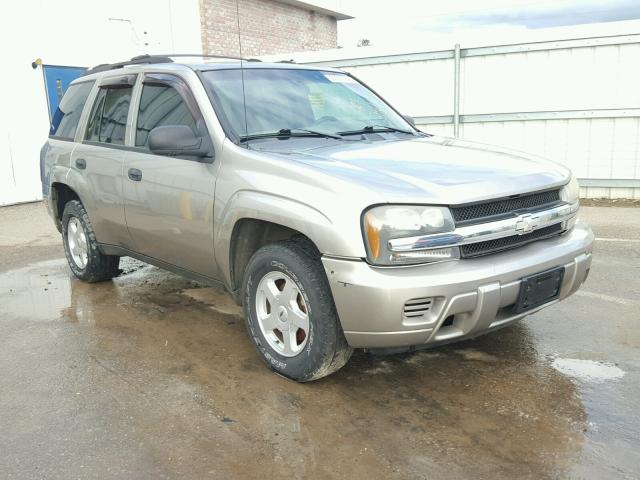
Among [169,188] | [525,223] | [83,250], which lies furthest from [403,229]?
[83,250]

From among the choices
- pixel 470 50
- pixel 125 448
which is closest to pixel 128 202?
pixel 125 448

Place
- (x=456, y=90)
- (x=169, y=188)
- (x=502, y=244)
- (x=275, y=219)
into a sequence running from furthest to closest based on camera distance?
1. (x=456, y=90)
2. (x=169, y=188)
3. (x=275, y=219)
4. (x=502, y=244)

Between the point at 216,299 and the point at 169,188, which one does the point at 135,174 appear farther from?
the point at 216,299

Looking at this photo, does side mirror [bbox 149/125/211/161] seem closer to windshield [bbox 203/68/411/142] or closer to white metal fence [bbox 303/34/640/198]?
windshield [bbox 203/68/411/142]

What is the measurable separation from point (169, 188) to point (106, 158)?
102cm

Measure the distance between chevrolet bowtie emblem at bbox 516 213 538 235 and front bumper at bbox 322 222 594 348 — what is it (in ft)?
0.49

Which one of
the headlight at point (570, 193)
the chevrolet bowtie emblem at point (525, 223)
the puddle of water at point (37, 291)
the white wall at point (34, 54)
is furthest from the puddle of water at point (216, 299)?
the white wall at point (34, 54)

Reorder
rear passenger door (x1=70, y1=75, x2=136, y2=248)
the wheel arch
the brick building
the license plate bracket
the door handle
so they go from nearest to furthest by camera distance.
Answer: the license plate bracket, the door handle, rear passenger door (x1=70, y1=75, x2=136, y2=248), the wheel arch, the brick building

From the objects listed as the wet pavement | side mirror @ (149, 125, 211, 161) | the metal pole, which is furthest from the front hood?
the metal pole

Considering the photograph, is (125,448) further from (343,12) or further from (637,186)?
(343,12)

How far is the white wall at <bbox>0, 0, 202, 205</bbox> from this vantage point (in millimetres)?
11469

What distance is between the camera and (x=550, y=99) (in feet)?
32.2

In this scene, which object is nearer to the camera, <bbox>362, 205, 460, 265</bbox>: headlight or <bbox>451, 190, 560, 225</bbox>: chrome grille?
<bbox>362, 205, 460, 265</bbox>: headlight

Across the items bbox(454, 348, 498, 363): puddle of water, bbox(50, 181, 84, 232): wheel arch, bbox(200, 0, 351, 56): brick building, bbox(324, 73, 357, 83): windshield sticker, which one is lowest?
bbox(454, 348, 498, 363): puddle of water
